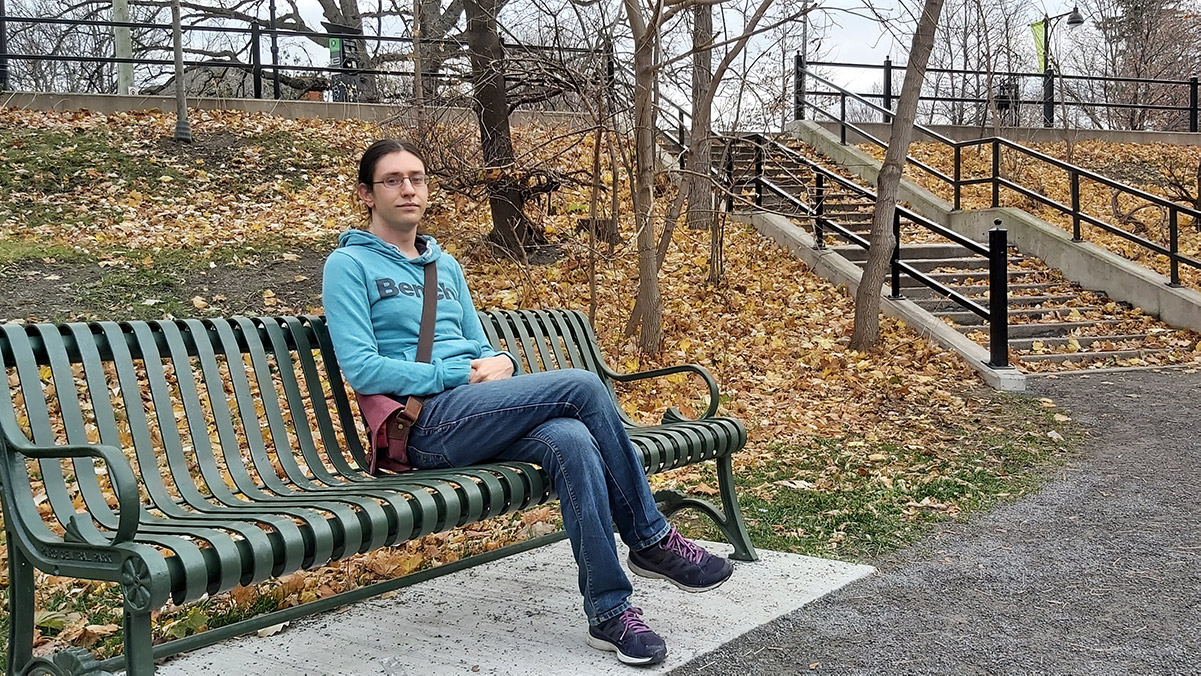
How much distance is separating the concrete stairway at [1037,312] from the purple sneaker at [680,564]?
5288mm

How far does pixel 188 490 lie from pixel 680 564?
144 cm

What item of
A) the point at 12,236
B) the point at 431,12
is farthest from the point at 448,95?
the point at 431,12

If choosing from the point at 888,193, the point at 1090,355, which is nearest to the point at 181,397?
the point at 888,193

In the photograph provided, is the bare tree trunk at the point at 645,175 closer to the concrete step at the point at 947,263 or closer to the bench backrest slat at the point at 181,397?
the concrete step at the point at 947,263

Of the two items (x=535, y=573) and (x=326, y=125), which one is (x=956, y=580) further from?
(x=326, y=125)

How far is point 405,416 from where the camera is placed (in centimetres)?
334

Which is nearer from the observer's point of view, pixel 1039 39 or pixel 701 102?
pixel 701 102

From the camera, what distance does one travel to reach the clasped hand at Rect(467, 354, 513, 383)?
3.52 m

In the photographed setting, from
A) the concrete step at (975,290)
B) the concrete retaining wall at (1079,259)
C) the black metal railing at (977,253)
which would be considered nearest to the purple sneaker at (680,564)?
the black metal railing at (977,253)

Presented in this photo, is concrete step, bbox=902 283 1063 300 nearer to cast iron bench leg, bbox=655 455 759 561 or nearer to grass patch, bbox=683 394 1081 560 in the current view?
grass patch, bbox=683 394 1081 560

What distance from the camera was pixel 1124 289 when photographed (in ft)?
35.7

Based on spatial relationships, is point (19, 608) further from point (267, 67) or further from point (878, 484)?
point (267, 67)

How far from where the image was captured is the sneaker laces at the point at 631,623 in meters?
3.10

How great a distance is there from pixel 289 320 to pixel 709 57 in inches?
284
